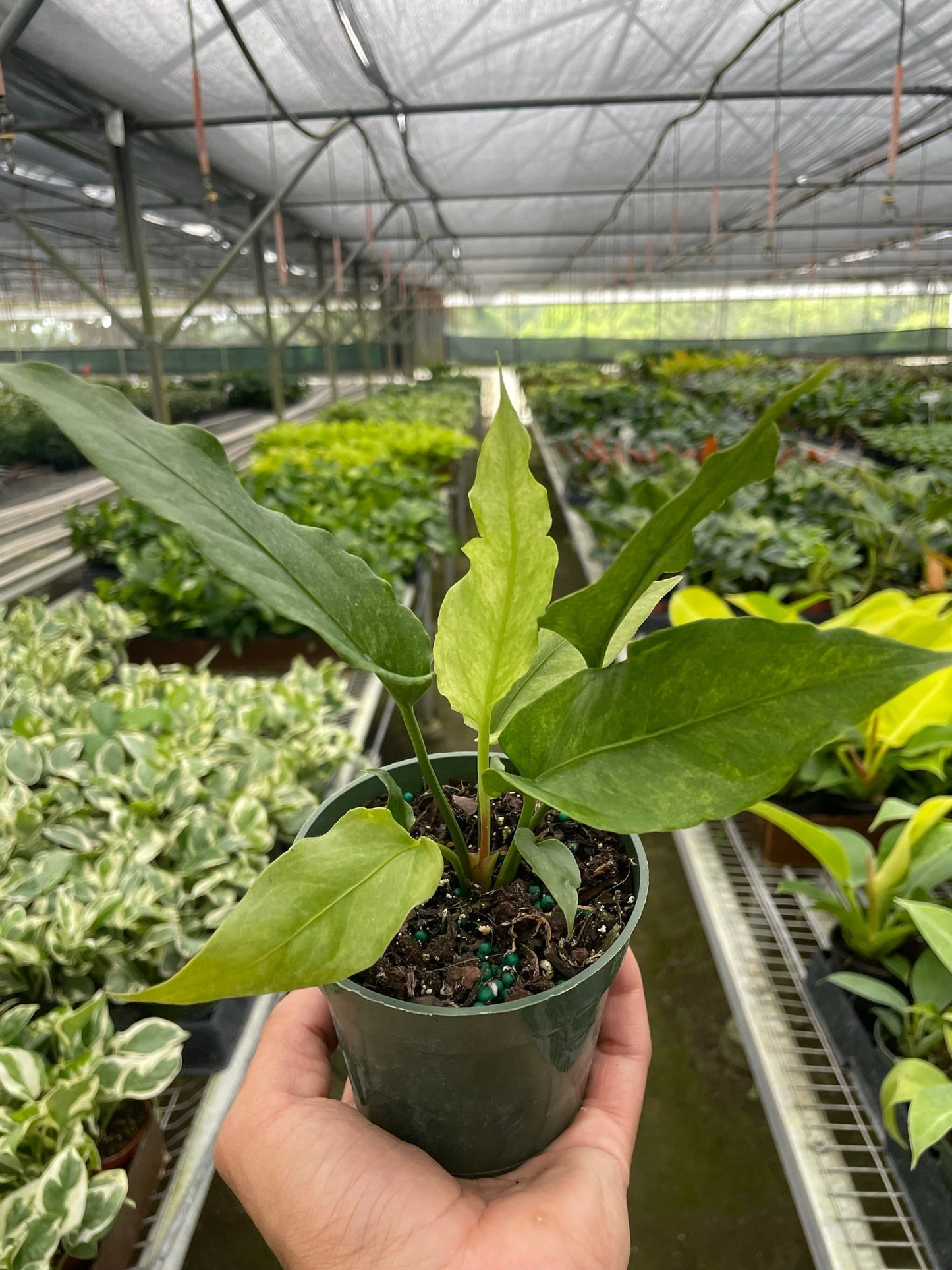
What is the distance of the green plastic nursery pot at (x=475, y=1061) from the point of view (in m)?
0.52

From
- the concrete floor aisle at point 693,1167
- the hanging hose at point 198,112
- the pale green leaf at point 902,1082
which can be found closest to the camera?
the pale green leaf at point 902,1082

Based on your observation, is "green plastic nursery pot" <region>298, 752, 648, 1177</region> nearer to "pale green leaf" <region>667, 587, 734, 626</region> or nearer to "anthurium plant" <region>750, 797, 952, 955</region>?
"anthurium plant" <region>750, 797, 952, 955</region>

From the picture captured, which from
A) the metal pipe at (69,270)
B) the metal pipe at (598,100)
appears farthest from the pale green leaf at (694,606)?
the metal pipe at (598,100)

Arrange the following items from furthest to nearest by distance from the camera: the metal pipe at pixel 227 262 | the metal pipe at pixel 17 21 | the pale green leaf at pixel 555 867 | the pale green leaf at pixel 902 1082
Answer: the metal pipe at pixel 227 262 < the metal pipe at pixel 17 21 < the pale green leaf at pixel 902 1082 < the pale green leaf at pixel 555 867

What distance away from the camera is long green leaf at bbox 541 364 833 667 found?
1.23 feet

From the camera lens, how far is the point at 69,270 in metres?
2.55

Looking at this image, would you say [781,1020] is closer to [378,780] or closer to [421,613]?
[378,780]

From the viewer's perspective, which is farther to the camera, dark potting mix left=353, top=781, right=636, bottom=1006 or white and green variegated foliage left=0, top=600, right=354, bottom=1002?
white and green variegated foliage left=0, top=600, right=354, bottom=1002

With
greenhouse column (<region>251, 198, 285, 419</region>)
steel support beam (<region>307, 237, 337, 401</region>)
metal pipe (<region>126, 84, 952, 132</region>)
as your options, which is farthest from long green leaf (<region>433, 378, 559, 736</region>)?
steel support beam (<region>307, 237, 337, 401</region>)

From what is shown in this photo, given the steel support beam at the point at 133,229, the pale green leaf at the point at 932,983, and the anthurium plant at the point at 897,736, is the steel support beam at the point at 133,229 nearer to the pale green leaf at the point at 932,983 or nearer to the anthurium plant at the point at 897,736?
the anthurium plant at the point at 897,736

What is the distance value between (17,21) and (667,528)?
2172mm

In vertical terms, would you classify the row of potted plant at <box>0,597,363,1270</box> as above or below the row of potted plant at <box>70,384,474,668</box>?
below

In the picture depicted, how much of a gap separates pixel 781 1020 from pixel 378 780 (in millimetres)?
625

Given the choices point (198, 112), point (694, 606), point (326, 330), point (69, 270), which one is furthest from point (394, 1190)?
point (326, 330)
